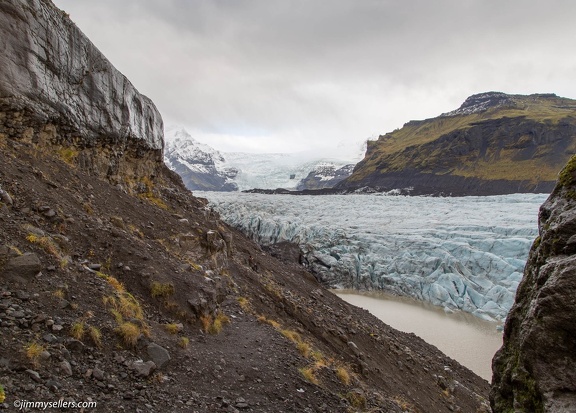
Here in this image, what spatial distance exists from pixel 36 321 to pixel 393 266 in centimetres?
2848

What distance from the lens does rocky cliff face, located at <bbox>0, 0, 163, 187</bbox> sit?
32.1ft

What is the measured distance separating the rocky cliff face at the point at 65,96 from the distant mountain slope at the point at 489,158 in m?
80.9

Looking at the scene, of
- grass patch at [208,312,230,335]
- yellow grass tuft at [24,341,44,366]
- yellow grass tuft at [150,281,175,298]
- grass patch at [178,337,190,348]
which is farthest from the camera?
grass patch at [208,312,230,335]

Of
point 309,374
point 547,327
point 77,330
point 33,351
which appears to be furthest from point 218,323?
point 547,327

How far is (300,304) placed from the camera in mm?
13273

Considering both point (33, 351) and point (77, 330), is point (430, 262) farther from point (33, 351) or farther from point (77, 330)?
point (33, 351)

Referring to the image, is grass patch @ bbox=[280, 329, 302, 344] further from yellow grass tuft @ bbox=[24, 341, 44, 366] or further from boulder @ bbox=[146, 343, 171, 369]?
yellow grass tuft @ bbox=[24, 341, 44, 366]

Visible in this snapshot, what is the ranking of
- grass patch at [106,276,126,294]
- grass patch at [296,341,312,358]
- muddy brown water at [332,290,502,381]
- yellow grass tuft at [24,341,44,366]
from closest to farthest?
yellow grass tuft at [24,341,44,366] → grass patch at [106,276,126,294] → grass patch at [296,341,312,358] → muddy brown water at [332,290,502,381]

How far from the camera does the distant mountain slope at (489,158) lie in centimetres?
9675

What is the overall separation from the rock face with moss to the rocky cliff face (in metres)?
11.8

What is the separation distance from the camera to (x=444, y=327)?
906 inches

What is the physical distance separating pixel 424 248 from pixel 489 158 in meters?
93.2

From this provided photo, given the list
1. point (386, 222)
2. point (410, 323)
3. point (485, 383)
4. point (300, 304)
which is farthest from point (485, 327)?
point (386, 222)

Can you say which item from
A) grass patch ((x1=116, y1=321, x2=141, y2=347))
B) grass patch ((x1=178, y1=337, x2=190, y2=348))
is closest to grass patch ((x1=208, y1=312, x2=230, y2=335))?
grass patch ((x1=178, y1=337, x2=190, y2=348))
